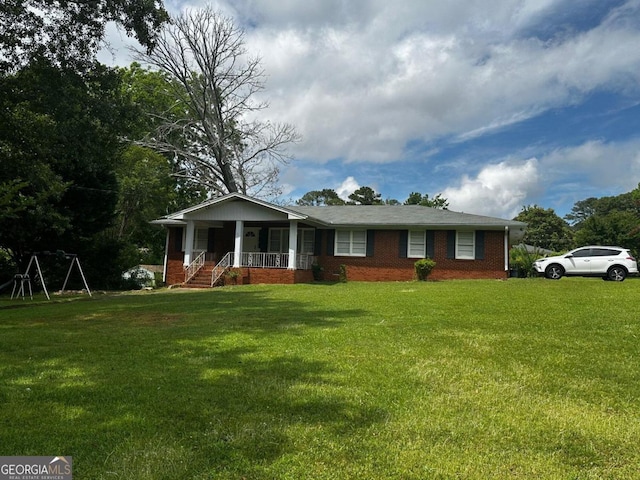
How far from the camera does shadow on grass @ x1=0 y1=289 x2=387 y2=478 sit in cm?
302

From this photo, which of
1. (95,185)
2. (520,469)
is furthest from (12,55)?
(520,469)

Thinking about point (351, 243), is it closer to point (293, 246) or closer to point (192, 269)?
point (293, 246)

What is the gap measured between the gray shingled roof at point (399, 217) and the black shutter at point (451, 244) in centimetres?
61

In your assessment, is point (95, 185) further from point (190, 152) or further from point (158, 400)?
point (158, 400)

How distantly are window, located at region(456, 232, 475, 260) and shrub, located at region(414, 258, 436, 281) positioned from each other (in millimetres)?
1417

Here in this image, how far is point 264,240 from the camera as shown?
23188mm

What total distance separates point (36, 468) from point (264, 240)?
20.4 m

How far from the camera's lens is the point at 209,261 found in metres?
22.7

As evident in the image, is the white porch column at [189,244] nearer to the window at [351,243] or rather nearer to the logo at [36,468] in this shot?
the window at [351,243]

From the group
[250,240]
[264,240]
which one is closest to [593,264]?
[264,240]

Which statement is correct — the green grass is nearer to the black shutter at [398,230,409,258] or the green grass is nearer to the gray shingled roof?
the gray shingled roof

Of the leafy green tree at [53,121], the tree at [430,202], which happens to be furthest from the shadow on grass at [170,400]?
the tree at [430,202]

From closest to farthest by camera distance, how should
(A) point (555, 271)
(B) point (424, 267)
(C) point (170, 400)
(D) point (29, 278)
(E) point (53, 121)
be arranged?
(C) point (170, 400) → (E) point (53, 121) → (D) point (29, 278) → (A) point (555, 271) → (B) point (424, 267)

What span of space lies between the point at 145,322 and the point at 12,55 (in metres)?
7.97
